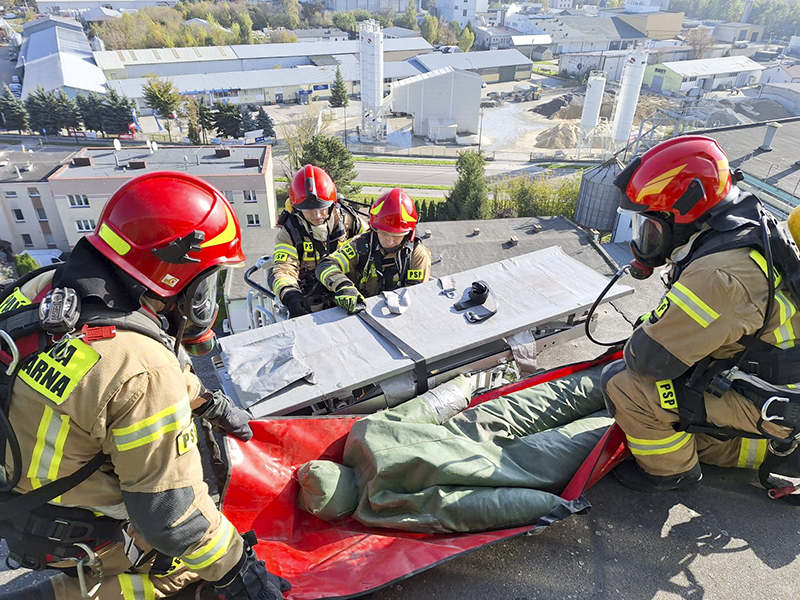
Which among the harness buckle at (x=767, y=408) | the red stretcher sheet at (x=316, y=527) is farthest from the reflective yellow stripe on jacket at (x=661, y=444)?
the harness buckle at (x=767, y=408)

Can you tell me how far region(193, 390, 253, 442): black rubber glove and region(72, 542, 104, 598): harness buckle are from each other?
0.86m

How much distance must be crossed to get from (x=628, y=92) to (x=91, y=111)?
1589 inches

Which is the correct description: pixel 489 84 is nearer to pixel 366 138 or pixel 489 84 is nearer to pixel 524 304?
pixel 366 138

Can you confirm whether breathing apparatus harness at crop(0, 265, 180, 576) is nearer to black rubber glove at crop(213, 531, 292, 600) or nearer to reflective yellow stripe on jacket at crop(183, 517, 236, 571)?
reflective yellow stripe on jacket at crop(183, 517, 236, 571)

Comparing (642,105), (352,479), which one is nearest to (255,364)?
(352,479)

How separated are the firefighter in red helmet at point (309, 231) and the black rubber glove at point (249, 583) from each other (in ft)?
11.4

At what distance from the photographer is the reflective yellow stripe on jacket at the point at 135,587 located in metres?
2.54

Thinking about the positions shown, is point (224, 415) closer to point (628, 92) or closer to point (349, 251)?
point (349, 251)

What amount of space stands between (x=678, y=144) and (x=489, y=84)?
2658 inches

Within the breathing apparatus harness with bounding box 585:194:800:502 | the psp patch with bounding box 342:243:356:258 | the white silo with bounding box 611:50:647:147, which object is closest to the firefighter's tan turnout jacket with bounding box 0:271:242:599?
the breathing apparatus harness with bounding box 585:194:800:502

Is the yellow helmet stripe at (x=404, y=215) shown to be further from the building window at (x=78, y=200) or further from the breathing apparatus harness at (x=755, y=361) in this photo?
the building window at (x=78, y=200)

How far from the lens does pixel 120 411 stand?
79.4 inches

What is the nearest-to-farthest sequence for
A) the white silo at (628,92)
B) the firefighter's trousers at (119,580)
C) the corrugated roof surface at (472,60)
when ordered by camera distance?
1. the firefighter's trousers at (119,580)
2. the white silo at (628,92)
3. the corrugated roof surface at (472,60)

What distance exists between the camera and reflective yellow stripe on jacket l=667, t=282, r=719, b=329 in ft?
9.48
